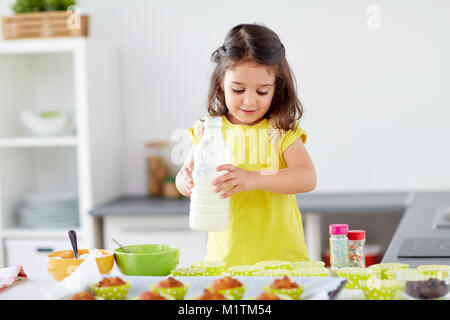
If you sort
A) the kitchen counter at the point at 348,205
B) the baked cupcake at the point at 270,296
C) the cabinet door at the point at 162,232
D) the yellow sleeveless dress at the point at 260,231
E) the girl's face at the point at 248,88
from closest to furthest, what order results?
the baked cupcake at the point at 270,296 < the girl's face at the point at 248,88 < the yellow sleeveless dress at the point at 260,231 < the kitchen counter at the point at 348,205 < the cabinet door at the point at 162,232

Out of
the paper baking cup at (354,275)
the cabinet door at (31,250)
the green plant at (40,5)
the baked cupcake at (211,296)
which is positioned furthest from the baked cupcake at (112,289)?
the green plant at (40,5)

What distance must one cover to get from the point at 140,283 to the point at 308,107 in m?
1.97

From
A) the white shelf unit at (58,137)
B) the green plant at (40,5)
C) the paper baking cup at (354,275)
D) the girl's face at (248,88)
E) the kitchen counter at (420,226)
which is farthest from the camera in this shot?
the green plant at (40,5)

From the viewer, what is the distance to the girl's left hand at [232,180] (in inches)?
46.9

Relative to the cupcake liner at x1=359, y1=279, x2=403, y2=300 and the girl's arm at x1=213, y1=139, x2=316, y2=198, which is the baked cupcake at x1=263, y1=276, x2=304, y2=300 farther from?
the girl's arm at x1=213, y1=139, x2=316, y2=198

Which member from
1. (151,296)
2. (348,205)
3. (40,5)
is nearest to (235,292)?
(151,296)

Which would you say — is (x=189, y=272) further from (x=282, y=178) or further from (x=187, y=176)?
(x=282, y=178)

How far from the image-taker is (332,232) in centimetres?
123

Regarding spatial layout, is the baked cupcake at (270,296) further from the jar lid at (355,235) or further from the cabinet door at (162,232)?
the cabinet door at (162,232)

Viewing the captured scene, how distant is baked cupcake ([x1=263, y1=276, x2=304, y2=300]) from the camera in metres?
0.98

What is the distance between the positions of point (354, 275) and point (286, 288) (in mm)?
155

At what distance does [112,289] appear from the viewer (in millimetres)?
1019

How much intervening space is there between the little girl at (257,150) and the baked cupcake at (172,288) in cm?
22

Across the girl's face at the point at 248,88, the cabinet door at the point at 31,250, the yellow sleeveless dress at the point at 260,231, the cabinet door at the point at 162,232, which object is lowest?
the cabinet door at the point at 31,250
